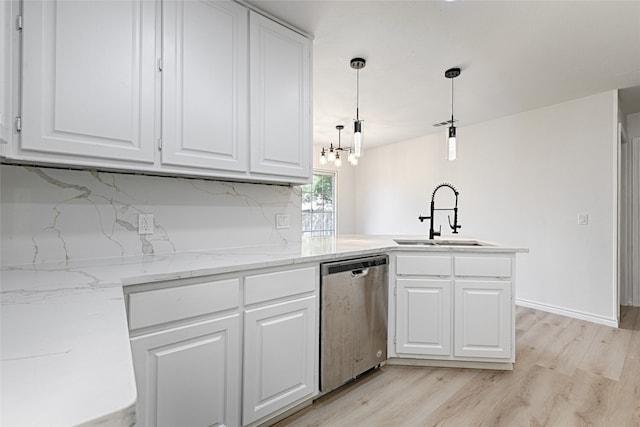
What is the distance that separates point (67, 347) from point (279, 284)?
1153 mm

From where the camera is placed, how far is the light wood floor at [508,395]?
1.77 metres

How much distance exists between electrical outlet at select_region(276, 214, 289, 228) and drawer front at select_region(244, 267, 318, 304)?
0.69 meters

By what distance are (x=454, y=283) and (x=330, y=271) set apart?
3.24 ft

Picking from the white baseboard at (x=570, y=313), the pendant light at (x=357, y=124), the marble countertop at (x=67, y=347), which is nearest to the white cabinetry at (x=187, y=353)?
the marble countertop at (x=67, y=347)

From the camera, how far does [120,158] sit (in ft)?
5.01

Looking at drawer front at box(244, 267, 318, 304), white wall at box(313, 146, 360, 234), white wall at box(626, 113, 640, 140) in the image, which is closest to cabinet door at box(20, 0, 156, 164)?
drawer front at box(244, 267, 318, 304)

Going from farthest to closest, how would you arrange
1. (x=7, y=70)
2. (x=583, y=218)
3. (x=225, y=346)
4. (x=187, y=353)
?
(x=583, y=218), (x=225, y=346), (x=187, y=353), (x=7, y=70)

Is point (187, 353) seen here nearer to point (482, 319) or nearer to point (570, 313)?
point (482, 319)

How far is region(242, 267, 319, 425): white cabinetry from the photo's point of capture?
1.56m

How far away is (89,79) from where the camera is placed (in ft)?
4.70

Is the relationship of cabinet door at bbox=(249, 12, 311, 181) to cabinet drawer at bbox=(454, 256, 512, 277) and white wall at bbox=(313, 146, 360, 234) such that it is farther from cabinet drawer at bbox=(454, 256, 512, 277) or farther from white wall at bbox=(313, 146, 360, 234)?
white wall at bbox=(313, 146, 360, 234)

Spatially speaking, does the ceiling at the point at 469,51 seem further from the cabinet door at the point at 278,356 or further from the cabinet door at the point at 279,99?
the cabinet door at the point at 278,356

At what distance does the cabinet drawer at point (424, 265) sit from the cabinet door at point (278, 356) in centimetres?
81

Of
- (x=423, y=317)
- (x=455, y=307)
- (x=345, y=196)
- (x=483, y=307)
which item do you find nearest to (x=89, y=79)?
(x=423, y=317)
